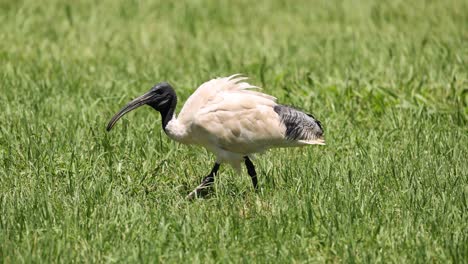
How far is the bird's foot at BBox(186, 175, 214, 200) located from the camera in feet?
20.7

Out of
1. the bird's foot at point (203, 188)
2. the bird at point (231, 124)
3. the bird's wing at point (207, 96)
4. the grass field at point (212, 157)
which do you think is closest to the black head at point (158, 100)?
the bird at point (231, 124)

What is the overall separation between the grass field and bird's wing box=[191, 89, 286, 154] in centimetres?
26

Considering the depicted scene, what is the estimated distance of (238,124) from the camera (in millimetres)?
6418

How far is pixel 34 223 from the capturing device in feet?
17.8

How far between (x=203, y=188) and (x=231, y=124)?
0.50 m

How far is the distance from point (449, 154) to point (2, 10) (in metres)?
7.62

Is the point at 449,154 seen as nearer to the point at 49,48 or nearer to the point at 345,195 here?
the point at 345,195

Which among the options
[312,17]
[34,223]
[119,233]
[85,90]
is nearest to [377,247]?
[119,233]

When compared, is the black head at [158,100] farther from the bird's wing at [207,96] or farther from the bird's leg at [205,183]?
the bird's leg at [205,183]

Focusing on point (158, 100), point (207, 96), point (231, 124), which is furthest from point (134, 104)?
point (231, 124)

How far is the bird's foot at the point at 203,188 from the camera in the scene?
6316mm

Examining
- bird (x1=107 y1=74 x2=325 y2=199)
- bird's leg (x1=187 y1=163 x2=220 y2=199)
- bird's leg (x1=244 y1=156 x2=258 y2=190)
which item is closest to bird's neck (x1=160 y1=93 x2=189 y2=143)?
bird (x1=107 y1=74 x2=325 y2=199)

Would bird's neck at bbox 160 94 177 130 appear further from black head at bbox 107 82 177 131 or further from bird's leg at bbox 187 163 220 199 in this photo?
bird's leg at bbox 187 163 220 199

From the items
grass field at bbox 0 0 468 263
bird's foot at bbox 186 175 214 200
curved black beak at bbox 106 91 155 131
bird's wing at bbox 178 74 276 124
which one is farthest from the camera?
curved black beak at bbox 106 91 155 131
